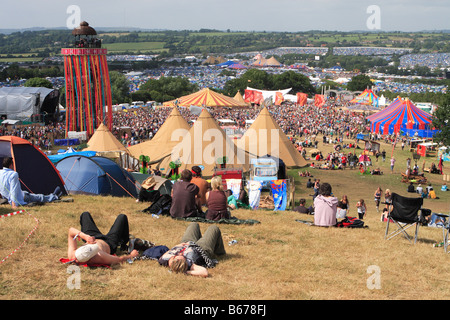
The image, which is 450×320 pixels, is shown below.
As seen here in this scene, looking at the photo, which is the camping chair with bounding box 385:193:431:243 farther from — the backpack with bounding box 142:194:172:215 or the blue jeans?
the blue jeans

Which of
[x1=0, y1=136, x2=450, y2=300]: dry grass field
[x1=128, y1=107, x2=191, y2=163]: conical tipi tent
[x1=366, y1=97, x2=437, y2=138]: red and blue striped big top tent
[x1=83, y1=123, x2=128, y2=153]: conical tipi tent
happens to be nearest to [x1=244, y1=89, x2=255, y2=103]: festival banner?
[x1=366, y1=97, x2=437, y2=138]: red and blue striped big top tent

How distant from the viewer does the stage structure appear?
30.8m

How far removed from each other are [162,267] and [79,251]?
36.2 inches

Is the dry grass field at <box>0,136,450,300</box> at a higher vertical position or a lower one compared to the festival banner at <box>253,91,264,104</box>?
higher

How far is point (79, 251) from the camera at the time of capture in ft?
18.1

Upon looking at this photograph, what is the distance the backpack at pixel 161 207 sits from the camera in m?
8.91

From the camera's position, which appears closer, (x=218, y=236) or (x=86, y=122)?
(x=218, y=236)

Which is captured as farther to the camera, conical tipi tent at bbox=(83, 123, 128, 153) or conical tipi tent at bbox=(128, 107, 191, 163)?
conical tipi tent at bbox=(83, 123, 128, 153)

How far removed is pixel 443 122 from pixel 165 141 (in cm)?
1854

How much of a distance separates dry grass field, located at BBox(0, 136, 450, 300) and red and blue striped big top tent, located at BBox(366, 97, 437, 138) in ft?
89.2

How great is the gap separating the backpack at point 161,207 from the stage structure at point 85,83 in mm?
22228

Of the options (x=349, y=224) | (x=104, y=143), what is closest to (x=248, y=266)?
(x=349, y=224)
